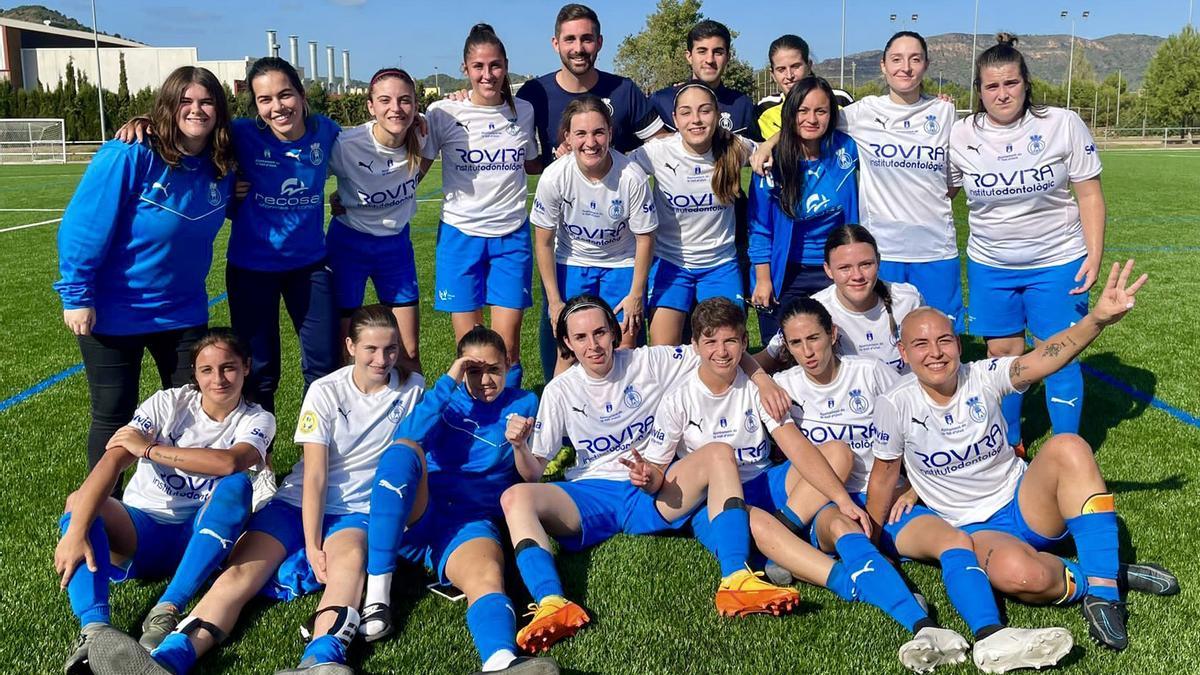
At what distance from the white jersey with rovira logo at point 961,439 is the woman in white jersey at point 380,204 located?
229 centimetres

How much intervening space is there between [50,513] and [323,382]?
156 centimetres

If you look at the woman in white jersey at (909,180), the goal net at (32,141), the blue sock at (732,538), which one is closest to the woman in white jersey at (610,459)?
the blue sock at (732,538)

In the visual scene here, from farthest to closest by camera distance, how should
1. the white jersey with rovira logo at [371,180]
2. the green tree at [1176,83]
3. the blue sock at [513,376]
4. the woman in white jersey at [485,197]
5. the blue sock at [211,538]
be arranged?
1. the green tree at [1176,83]
2. the woman in white jersey at [485,197]
3. the white jersey with rovira logo at [371,180]
4. the blue sock at [513,376]
5. the blue sock at [211,538]

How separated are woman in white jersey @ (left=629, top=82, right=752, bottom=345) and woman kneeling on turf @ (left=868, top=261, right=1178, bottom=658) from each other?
4.51ft

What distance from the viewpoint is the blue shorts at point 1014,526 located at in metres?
3.43

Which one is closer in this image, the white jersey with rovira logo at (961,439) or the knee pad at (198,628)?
the knee pad at (198,628)

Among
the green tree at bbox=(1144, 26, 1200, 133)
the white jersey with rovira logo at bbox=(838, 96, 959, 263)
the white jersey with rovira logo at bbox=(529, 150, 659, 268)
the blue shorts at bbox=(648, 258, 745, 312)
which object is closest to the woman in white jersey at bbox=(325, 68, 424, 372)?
the white jersey with rovira logo at bbox=(529, 150, 659, 268)

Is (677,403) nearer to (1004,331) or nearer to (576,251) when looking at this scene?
(576,251)

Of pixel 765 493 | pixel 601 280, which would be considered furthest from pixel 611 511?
pixel 601 280

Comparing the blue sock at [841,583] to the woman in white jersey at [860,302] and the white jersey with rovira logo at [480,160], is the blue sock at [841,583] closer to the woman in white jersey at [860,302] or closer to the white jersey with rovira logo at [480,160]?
the woman in white jersey at [860,302]

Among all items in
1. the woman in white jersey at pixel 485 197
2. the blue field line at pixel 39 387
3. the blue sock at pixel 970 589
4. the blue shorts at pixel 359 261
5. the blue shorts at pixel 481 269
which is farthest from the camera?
the blue field line at pixel 39 387

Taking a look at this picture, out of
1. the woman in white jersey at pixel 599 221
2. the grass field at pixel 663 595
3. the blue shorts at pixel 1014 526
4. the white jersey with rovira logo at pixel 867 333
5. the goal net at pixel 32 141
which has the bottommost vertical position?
the grass field at pixel 663 595

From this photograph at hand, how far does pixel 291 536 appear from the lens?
347 centimetres

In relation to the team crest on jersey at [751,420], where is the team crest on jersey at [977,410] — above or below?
above
